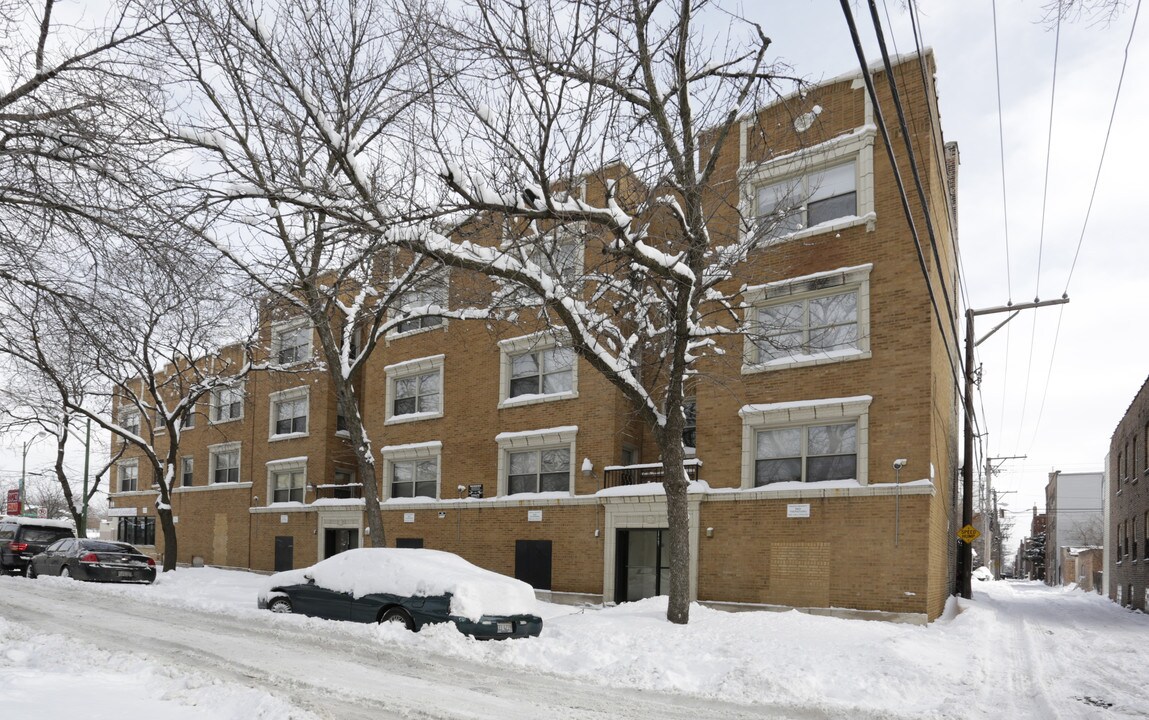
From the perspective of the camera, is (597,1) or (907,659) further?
(907,659)

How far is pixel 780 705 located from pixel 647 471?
11.9 metres

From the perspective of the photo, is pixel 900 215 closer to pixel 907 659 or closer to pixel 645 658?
pixel 907 659

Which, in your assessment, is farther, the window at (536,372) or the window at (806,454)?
the window at (536,372)

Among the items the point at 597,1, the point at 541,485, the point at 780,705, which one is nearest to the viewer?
the point at 780,705

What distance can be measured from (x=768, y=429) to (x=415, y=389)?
41.0 feet

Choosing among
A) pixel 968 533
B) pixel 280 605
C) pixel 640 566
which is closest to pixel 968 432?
pixel 968 533

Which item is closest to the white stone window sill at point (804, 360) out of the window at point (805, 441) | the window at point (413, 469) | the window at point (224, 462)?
the window at point (805, 441)

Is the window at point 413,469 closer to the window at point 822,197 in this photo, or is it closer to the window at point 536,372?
the window at point 536,372

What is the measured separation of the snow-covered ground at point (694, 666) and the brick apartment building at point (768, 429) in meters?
2.73

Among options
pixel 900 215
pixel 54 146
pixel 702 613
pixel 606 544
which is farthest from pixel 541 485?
pixel 54 146

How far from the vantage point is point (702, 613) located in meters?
14.7

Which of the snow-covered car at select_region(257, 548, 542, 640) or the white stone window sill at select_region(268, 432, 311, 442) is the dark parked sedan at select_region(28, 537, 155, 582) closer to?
the white stone window sill at select_region(268, 432, 311, 442)

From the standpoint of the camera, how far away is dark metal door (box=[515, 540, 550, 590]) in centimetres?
2186

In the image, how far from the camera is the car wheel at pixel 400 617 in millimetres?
12422
